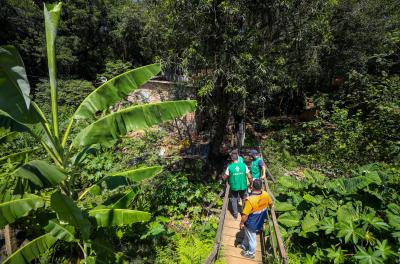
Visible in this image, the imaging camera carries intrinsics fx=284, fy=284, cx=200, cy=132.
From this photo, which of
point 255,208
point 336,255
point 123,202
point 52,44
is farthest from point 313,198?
point 52,44

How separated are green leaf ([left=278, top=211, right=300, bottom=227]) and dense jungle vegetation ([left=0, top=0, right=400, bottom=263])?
0.02 metres

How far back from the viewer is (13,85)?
294 centimetres

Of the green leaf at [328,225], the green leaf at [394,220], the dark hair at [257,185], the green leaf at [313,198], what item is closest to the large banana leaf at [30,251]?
the dark hair at [257,185]

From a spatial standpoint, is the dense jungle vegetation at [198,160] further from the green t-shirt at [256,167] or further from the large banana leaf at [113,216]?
the green t-shirt at [256,167]

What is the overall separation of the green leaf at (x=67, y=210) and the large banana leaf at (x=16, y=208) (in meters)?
0.55

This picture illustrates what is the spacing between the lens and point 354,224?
5.20 m

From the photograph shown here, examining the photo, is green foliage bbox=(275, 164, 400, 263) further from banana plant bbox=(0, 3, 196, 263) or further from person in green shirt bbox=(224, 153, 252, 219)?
banana plant bbox=(0, 3, 196, 263)

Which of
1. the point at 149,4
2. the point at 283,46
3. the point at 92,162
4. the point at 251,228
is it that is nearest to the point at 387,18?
the point at 283,46

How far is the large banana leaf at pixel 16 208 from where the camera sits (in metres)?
3.44

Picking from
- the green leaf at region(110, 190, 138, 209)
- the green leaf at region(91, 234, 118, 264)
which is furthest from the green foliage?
the green leaf at region(91, 234, 118, 264)

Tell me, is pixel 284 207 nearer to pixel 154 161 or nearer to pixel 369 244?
pixel 369 244

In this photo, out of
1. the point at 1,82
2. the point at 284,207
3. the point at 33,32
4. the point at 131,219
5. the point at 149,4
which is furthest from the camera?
the point at 33,32

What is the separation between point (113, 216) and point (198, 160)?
603cm

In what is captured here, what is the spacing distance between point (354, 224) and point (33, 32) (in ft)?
73.0
